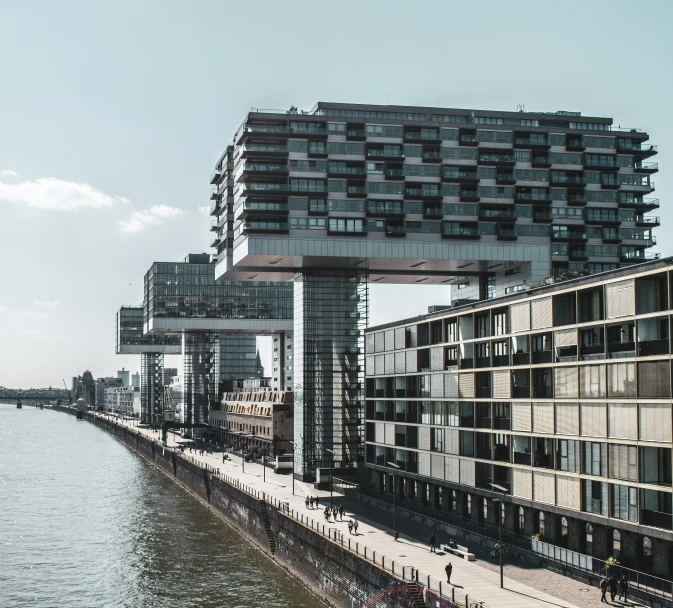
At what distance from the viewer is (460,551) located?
5709cm

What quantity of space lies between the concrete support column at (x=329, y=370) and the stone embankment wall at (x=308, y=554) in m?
10.0

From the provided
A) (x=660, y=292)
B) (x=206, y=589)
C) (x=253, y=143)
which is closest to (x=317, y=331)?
(x=253, y=143)

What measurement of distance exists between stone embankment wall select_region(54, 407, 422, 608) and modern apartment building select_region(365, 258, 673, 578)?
11590 mm

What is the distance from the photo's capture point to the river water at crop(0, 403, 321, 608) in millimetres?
61000

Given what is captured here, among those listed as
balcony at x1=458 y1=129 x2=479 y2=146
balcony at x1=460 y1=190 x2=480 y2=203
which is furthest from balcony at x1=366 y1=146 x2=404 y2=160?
balcony at x1=460 y1=190 x2=480 y2=203

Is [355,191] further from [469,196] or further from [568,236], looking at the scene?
[568,236]

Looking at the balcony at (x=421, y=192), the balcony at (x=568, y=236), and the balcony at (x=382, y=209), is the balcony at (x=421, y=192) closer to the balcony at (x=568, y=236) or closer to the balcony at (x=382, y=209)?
the balcony at (x=382, y=209)

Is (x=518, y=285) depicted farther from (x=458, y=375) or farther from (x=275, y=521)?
(x=275, y=521)

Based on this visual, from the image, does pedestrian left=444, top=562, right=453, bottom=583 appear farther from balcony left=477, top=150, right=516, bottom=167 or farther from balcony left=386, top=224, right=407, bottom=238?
balcony left=477, top=150, right=516, bottom=167

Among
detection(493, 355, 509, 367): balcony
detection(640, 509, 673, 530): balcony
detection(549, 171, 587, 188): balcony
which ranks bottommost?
detection(640, 509, 673, 530): balcony

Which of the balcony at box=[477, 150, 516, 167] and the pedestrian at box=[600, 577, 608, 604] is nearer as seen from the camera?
the pedestrian at box=[600, 577, 608, 604]

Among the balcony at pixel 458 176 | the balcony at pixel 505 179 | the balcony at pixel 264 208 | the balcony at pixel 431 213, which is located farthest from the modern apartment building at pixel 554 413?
the balcony at pixel 505 179

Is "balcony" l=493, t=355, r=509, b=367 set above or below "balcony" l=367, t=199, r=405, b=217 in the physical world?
below

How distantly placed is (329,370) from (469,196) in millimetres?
24502
